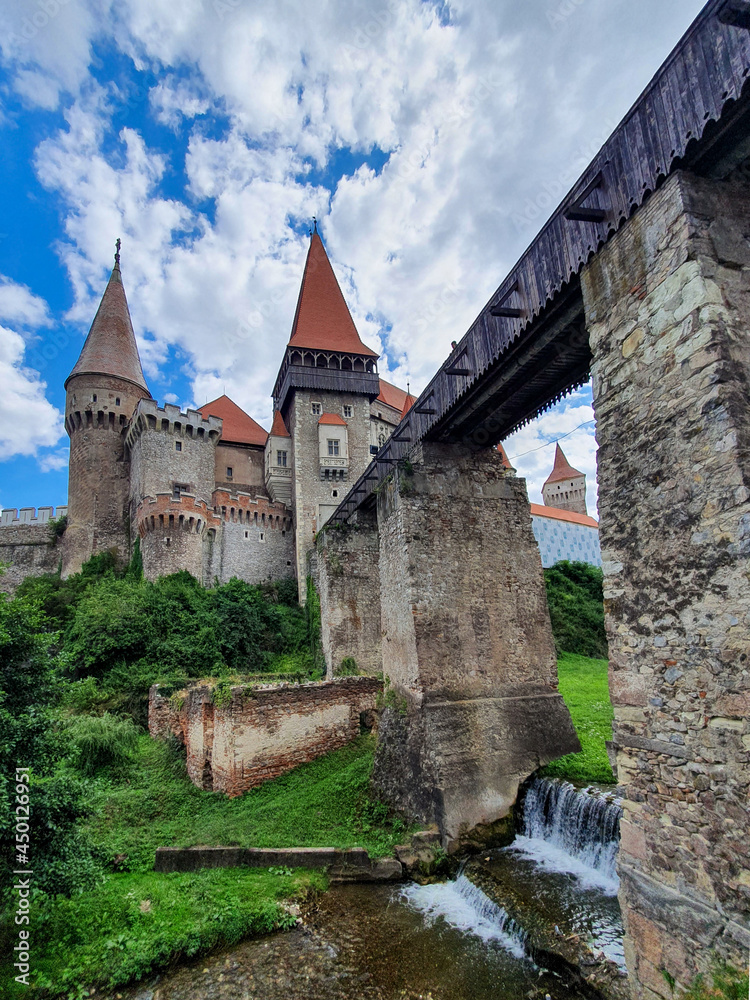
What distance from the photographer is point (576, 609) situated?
2578 cm

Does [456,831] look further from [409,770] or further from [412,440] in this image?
[412,440]

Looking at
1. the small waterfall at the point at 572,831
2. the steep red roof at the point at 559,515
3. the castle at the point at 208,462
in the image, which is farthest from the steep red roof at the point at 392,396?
the small waterfall at the point at 572,831

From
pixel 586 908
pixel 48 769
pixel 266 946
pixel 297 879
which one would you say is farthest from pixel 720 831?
pixel 48 769

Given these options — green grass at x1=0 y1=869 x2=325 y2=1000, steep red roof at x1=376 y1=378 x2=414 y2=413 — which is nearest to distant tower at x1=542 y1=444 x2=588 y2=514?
steep red roof at x1=376 y1=378 x2=414 y2=413

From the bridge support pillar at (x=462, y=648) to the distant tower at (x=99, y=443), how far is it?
23.6m

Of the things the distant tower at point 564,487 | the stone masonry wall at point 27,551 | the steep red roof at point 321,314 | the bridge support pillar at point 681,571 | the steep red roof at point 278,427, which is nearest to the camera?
the bridge support pillar at point 681,571

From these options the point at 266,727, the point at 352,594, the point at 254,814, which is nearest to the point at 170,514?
the point at 352,594

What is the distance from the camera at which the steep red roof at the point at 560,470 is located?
182 ft

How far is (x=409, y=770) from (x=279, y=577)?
2134 centimetres

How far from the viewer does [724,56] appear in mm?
3645

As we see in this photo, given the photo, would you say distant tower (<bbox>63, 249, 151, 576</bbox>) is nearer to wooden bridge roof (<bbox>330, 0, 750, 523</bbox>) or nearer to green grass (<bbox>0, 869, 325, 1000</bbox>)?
green grass (<bbox>0, 869, 325, 1000</bbox>)

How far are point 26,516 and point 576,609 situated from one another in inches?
1234

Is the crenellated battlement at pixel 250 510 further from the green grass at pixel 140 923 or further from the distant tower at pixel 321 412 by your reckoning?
the green grass at pixel 140 923

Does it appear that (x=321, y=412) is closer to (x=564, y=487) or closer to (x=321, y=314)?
(x=321, y=314)
